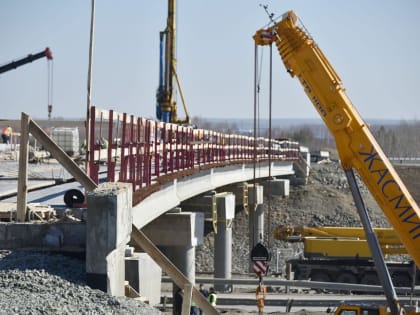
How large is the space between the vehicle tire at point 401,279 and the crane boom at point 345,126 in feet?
69.0

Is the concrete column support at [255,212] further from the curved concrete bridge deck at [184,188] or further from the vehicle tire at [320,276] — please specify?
the vehicle tire at [320,276]

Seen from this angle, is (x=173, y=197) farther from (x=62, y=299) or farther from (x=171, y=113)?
(x=171, y=113)

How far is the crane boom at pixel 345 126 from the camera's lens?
2038 centimetres

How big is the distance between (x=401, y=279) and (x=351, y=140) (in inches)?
885

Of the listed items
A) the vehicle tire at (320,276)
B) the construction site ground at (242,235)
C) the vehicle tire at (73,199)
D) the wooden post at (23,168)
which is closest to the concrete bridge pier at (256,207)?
the construction site ground at (242,235)

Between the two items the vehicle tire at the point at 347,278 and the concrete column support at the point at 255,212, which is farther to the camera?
the concrete column support at the point at 255,212

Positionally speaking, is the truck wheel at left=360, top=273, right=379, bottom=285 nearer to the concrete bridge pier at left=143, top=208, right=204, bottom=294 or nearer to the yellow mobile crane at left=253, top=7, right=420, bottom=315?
the concrete bridge pier at left=143, top=208, right=204, bottom=294

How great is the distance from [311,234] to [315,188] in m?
36.3

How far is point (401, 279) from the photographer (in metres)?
42.7

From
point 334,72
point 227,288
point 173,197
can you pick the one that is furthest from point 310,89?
point 227,288

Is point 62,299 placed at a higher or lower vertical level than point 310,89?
lower

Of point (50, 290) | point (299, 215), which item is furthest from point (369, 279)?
point (50, 290)

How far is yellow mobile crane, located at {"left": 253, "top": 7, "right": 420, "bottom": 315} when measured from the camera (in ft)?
66.6

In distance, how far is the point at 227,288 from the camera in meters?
42.0
